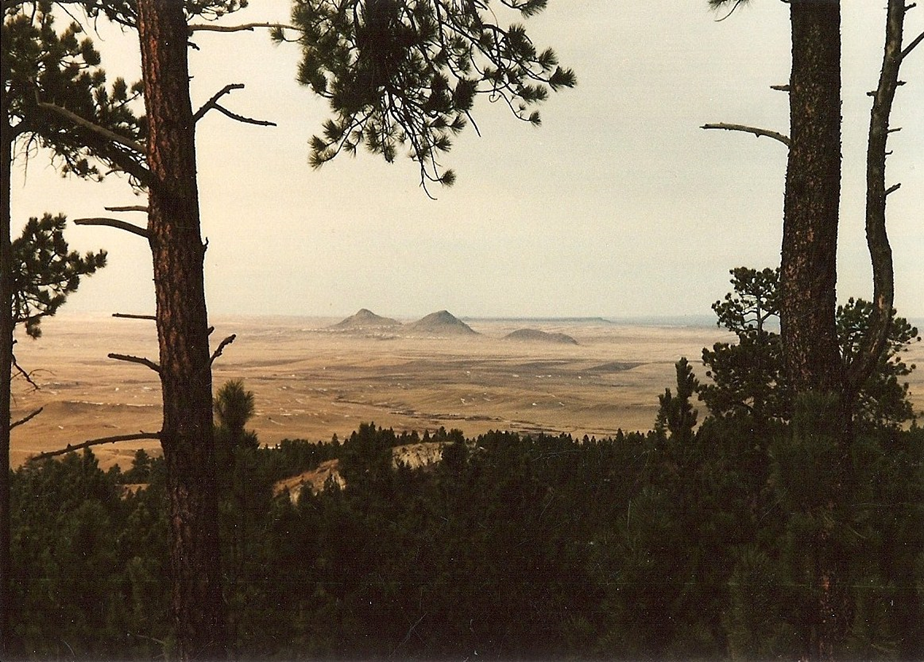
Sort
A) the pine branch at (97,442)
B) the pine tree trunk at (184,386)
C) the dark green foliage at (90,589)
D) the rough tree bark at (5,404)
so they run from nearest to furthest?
the pine branch at (97,442) < the pine tree trunk at (184,386) < the dark green foliage at (90,589) < the rough tree bark at (5,404)

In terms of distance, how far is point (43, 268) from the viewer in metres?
7.55

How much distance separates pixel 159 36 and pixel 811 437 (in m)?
3.91

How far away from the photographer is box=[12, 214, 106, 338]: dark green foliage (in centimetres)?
739

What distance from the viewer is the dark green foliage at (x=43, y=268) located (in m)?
Answer: 7.39

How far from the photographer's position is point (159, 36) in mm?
4078

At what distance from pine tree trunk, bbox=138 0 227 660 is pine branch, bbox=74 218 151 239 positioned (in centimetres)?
7

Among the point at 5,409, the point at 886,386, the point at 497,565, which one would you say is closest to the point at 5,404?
the point at 5,409

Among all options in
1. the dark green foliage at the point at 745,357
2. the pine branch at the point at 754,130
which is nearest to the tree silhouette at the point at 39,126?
the pine branch at the point at 754,130

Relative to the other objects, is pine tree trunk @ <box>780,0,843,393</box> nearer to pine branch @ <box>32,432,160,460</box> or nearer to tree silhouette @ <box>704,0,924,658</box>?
tree silhouette @ <box>704,0,924,658</box>

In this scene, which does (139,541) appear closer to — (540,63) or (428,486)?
(428,486)

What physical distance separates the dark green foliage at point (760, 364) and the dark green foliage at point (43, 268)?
7.45m

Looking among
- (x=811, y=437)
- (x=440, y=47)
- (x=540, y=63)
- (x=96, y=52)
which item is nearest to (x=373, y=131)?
(x=440, y=47)

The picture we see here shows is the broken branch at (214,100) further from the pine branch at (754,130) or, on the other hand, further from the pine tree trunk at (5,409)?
the pine branch at (754,130)

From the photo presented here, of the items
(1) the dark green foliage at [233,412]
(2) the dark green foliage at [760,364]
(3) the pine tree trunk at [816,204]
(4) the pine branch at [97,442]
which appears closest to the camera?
(4) the pine branch at [97,442]
